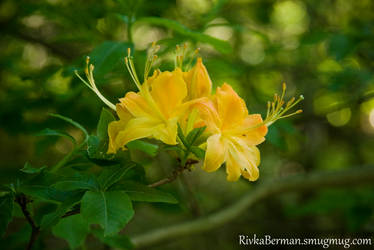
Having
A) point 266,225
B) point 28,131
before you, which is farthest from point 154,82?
point 266,225

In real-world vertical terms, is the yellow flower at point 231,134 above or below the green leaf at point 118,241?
above

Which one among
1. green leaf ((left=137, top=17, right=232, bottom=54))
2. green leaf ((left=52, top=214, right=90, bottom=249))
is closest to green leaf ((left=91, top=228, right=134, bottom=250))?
green leaf ((left=52, top=214, right=90, bottom=249))

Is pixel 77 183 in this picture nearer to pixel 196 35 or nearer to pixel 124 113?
pixel 124 113

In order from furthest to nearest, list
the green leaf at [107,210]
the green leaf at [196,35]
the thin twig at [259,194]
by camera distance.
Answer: the thin twig at [259,194]
the green leaf at [196,35]
the green leaf at [107,210]

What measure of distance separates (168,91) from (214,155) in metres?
0.17

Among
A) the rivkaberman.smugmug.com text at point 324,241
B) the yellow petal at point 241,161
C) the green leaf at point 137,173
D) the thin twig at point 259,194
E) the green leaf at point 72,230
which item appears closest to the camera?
the yellow petal at point 241,161

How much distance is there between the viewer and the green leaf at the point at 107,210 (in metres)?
0.74

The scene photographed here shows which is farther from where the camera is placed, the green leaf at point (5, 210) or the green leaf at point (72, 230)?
the green leaf at point (72, 230)

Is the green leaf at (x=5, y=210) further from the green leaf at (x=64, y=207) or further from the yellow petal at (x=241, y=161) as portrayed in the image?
the yellow petal at (x=241, y=161)

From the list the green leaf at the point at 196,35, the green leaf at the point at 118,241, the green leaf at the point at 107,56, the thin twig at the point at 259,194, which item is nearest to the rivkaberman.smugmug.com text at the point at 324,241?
the thin twig at the point at 259,194

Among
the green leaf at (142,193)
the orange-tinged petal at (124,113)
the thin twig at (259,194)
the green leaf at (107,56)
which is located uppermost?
the green leaf at (107,56)

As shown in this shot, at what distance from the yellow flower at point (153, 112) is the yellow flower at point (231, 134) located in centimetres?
6

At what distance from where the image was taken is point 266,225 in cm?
296

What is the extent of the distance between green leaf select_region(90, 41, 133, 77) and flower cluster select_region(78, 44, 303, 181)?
0.18 metres
